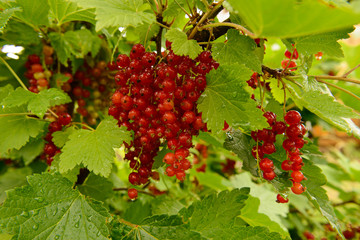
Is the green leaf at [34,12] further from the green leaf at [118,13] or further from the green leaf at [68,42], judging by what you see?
the green leaf at [118,13]

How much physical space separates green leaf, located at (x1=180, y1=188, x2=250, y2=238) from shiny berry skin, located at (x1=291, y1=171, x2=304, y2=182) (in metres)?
0.20

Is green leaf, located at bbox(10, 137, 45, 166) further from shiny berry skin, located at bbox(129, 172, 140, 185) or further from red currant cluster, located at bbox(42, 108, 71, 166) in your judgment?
shiny berry skin, located at bbox(129, 172, 140, 185)

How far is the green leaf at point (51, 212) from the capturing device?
612mm

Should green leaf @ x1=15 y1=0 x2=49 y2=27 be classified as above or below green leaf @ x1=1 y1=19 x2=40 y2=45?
above

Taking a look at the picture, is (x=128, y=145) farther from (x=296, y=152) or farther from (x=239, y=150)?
(x=296, y=152)

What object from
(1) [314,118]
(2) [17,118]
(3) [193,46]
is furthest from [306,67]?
(1) [314,118]

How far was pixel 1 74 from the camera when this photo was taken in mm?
1047

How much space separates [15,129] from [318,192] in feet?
3.22

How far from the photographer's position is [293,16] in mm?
423

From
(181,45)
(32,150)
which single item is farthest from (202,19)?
(32,150)

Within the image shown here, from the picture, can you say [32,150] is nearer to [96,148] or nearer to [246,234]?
[96,148]

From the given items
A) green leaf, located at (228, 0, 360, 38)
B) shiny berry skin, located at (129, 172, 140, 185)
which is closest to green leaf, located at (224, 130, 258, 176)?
shiny berry skin, located at (129, 172, 140, 185)

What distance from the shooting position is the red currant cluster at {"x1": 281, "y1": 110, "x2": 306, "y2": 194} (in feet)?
2.26

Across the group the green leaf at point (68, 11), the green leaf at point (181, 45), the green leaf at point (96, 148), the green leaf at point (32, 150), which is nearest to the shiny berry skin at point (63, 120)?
the green leaf at point (96, 148)
